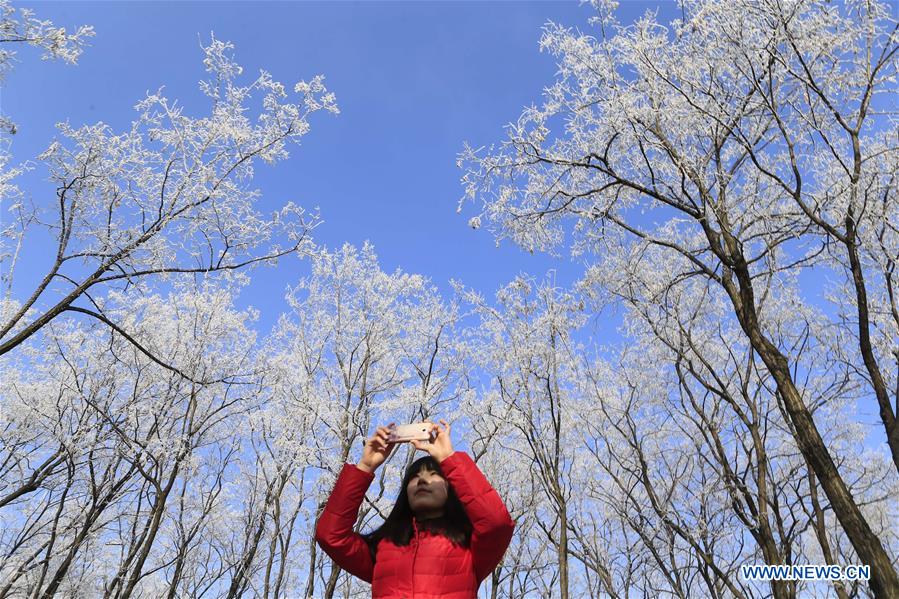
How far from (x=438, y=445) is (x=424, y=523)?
0.36m

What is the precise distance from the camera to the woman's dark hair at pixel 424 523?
2.38 metres

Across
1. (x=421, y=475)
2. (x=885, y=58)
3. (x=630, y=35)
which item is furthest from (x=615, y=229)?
(x=421, y=475)

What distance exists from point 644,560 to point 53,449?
1430 centimetres

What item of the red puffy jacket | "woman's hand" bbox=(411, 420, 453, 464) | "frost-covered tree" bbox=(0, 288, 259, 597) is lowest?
the red puffy jacket

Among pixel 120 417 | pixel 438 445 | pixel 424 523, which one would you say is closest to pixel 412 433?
pixel 438 445

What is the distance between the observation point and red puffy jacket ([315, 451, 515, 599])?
2.23 metres

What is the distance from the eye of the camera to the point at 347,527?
7.91 feet

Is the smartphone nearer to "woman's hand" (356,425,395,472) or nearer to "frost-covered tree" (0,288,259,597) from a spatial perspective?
"woman's hand" (356,425,395,472)

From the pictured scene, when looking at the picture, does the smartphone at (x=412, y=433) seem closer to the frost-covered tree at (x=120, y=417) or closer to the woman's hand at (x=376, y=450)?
the woman's hand at (x=376, y=450)

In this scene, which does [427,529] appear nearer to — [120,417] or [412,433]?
[412,433]

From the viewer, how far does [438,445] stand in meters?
2.39

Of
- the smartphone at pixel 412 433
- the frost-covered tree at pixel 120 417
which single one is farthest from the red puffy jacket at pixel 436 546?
the frost-covered tree at pixel 120 417

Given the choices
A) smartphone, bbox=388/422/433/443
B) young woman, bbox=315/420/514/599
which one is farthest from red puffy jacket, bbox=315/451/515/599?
smartphone, bbox=388/422/433/443

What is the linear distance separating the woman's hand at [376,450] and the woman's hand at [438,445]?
0.13 meters
